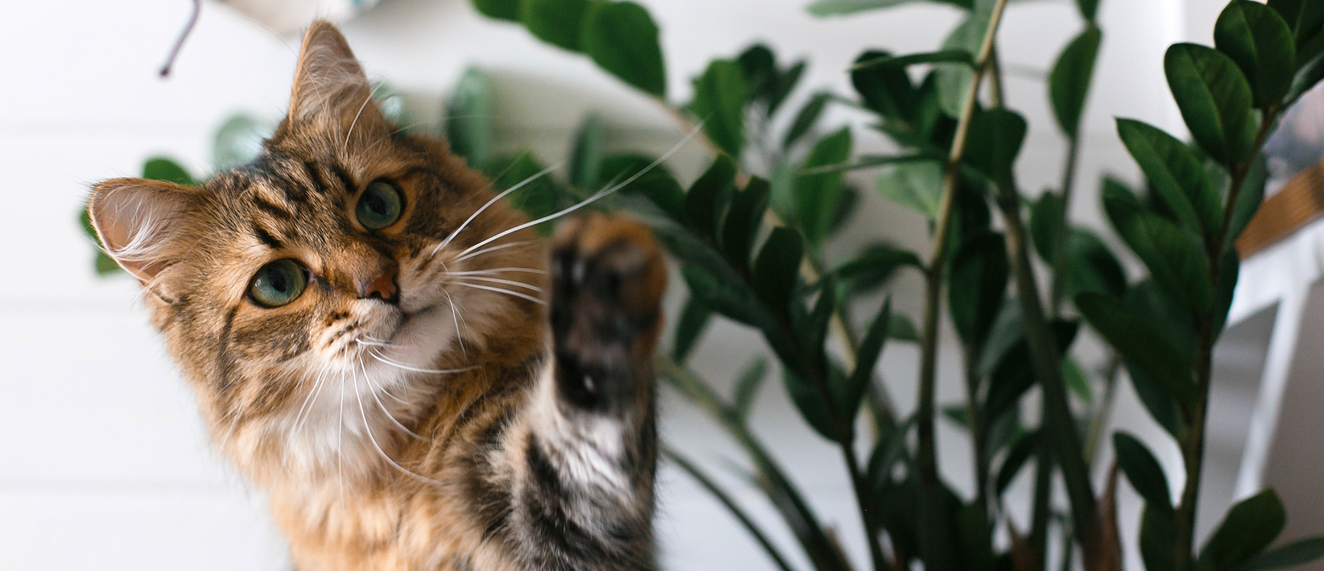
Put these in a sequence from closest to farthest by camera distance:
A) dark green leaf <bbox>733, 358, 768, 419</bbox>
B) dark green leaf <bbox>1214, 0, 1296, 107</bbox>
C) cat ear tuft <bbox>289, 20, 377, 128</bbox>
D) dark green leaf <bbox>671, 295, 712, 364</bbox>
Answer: dark green leaf <bbox>1214, 0, 1296, 107</bbox>
cat ear tuft <bbox>289, 20, 377, 128</bbox>
dark green leaf <bbox>671, 295, 712, 364</bbox>
dark green leaf <bbox>733, 358, 768, 419</bbox>

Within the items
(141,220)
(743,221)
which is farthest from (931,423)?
(141,220)

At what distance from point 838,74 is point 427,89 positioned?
706 mm

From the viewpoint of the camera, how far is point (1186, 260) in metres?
0.63

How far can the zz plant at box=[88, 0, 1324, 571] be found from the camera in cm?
61

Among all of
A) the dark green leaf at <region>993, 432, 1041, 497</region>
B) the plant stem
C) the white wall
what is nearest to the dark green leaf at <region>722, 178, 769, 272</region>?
the plant stem

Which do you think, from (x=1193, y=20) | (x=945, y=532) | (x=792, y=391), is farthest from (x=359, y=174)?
(x=1193, y=20)

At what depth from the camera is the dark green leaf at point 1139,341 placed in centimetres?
65

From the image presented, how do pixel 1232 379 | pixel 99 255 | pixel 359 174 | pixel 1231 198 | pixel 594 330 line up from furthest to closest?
pixel 1232 379 → pixel 99 255 → pixel 359 174 → pixel 1231 198 → pixel 594 330

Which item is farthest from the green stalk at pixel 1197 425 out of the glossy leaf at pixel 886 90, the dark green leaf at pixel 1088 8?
the glossy leaf at pixel 886 90

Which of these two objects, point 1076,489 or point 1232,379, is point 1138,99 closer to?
point 1232,379

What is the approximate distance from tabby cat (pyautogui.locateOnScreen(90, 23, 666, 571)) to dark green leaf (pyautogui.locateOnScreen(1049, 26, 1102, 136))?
55 centimetres

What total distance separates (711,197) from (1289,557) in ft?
2.05

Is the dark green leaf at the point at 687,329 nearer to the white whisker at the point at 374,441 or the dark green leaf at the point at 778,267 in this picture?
the dark green leaf at the point at 778,267

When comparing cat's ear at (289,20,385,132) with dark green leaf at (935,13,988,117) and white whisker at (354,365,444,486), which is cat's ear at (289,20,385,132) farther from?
dark green leaf at (935,13,988,117)
